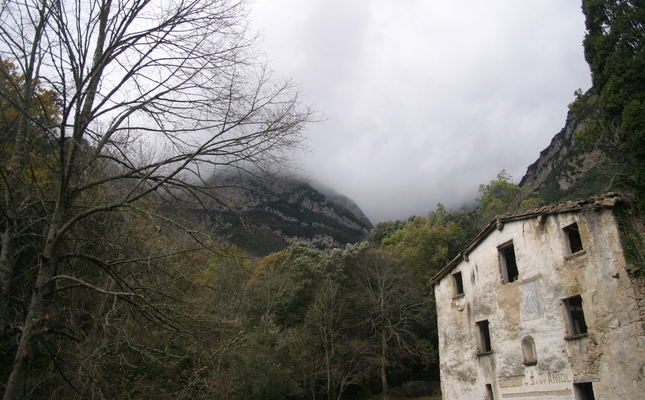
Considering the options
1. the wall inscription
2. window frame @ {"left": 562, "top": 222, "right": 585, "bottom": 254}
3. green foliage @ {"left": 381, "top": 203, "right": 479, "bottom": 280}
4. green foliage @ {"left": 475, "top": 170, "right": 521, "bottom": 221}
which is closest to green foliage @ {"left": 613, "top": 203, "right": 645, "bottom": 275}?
window frame @ {"left": 562, "top": 222, "right": 585, "bottom": 254}

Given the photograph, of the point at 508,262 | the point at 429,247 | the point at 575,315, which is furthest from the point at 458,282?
the point at 429,247

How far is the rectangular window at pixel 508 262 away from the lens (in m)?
17.3

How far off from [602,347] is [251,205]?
12348 mm

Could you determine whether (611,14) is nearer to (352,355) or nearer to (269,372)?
(269,372)

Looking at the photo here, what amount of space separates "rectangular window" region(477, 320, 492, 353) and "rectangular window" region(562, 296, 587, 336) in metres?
4.03

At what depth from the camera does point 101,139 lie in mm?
5016

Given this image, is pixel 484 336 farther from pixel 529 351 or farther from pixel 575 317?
pixel 575 317

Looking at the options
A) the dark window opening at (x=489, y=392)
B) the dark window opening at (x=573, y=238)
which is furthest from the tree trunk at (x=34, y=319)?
the dark window opening at (x=489, y=392)

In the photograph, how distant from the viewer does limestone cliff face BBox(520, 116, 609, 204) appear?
32406 mm

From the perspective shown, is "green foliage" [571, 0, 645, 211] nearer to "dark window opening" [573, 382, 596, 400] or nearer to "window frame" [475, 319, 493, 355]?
"dark window opening" [573, 382, 596, 400]

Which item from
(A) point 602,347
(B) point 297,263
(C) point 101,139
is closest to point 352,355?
(B) point 297,263

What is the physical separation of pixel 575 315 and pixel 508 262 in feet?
12.2

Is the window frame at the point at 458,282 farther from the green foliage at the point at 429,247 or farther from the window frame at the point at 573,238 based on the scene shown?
the green foliage at the point at 429,247

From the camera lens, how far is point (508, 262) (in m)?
17.9
